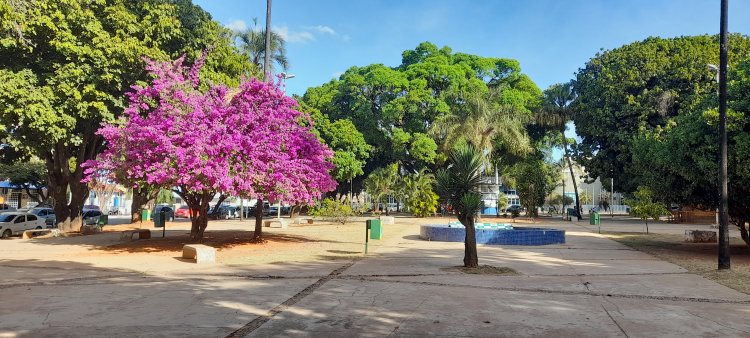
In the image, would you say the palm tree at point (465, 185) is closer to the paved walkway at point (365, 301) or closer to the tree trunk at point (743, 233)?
the paved walkway at point (365, 301)

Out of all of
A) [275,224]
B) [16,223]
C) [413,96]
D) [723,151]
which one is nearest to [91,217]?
[16,223]

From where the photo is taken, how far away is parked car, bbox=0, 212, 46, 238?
25.5 meters

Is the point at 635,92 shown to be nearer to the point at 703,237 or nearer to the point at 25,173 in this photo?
the point at 703,237

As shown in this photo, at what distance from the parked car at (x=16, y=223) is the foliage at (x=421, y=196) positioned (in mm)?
25981

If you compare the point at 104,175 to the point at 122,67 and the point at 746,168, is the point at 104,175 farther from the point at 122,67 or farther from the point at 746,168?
the point at 746,168

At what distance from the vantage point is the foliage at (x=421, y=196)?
41219 mm

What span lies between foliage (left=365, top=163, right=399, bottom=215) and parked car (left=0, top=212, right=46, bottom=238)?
2707 cm

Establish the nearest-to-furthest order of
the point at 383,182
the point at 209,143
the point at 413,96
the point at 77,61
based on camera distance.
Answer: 1. the point at 209,143
2. the point at 77,61
3. the point at 413,96
4. the point at 383,182

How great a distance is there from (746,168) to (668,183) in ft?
11.1

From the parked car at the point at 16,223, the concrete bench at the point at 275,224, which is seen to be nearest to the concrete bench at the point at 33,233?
the parked car at the point at 16,223

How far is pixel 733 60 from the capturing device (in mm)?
35438

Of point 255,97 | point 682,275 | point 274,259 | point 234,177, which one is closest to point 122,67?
point 255,97

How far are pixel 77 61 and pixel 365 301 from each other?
56.8ft

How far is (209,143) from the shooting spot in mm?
14516
